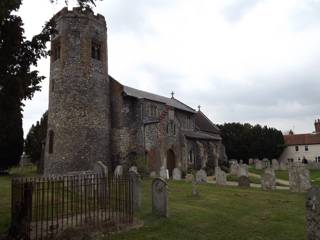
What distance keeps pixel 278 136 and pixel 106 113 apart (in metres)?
37.7

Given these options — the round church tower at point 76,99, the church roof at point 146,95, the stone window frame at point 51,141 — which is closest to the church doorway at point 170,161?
the church roof at point 146,95

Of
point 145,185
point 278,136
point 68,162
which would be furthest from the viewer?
point 278,136

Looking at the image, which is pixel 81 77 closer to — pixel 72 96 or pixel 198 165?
pixel 72 96

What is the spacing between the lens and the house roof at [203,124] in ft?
140

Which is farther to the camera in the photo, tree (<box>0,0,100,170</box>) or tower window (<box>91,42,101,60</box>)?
tower window (<box>91,42,101,60</box>)

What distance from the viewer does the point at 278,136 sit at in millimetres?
55250

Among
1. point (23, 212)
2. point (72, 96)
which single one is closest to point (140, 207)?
point (23, 212)

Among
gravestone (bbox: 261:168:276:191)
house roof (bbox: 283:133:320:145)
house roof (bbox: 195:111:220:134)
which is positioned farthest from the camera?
house roof (bbox: 283:133:320:145)

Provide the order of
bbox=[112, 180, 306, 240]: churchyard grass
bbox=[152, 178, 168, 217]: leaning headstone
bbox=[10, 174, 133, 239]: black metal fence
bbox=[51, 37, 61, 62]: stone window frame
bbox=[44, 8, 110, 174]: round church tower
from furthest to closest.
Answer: bbox=[51, 37, 61, 62]: stone window frame, bbox=[44, 8, 110, 174]: round church tower, bbox=[152, 178, 168, 217]: leaning headstone, bbox=[112, 180, 306, 240]: churchyard grass, bbox=[10, 174, 133, 239]: black metal fence

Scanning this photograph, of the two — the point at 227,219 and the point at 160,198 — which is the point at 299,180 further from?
the point at 160,198

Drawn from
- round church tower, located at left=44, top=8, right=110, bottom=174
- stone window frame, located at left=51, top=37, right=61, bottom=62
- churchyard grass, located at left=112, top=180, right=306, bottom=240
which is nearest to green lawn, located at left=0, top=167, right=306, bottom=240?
churchyard grass, located at left=112, top=180, right=306, bottom=240

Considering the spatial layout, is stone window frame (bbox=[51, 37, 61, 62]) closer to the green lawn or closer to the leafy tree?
the green lawn

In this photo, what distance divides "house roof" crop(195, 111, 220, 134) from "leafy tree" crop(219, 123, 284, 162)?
369 inches

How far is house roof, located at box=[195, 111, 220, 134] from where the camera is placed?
140 ft
